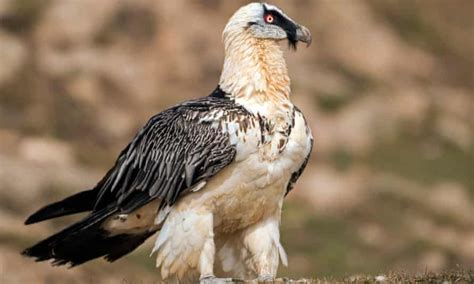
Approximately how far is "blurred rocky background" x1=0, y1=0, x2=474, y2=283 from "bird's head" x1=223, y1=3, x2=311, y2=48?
17.6m

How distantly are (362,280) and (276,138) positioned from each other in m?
1.91

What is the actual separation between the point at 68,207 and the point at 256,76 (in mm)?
2777

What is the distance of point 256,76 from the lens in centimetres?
1623

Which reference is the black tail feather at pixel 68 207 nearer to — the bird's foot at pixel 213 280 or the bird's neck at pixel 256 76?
the bird's foot at pixel 213 280

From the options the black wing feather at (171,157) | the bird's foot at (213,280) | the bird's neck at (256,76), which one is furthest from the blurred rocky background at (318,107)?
the bird's foot at (213,280)

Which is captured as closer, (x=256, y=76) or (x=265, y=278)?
(x=265, y=278)

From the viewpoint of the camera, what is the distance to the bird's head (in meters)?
16.5

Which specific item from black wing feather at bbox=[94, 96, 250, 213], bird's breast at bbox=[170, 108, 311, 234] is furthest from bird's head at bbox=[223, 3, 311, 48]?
bird's breast at bbox=[170, 108, 311, 234]

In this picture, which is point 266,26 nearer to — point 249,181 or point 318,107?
point 249,181

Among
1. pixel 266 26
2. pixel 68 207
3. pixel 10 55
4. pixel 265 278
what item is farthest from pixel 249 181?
pixel 10 55

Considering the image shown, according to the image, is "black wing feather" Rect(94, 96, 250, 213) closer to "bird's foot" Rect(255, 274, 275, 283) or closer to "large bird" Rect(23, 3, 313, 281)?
"large bird" Rect(23, 3, 313, 281)

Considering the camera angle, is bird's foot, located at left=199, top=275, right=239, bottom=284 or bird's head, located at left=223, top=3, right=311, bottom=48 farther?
bird's head, located at left=223, top=3, right=311, bottom=48

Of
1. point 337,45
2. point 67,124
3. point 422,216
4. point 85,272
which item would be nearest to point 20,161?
point 67,124

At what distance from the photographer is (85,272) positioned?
3159 centimetres
